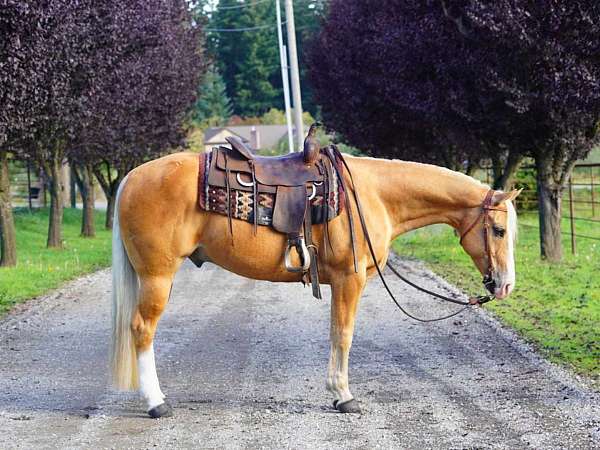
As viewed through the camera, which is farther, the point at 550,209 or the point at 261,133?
the point at 261,133

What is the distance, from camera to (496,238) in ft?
23.2

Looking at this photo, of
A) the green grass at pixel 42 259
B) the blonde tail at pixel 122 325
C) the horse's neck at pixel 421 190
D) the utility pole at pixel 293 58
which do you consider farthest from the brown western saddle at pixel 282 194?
the utility pole at pixel 293 58

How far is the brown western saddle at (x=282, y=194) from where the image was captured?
6957 millimetres

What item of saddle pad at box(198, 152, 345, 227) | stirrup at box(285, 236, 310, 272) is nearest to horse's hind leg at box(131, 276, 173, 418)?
saddle pad at box(198, 152, 345, 227)

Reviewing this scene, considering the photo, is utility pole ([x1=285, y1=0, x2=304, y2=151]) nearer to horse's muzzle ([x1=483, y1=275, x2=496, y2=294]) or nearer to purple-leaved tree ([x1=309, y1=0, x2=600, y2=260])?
purple-leaved tree ([x1=309, y1=0, x2=600, y2=260])

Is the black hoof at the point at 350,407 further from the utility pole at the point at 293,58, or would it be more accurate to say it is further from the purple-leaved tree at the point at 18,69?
the utility pole at the point at 293,58

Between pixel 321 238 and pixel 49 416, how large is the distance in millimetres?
2376

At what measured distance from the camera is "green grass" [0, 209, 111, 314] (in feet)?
46.9

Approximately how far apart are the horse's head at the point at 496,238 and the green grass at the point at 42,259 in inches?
290

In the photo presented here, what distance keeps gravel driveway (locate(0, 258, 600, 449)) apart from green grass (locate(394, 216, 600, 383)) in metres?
0.33

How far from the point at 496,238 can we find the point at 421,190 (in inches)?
26.8

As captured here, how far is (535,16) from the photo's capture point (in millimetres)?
14195

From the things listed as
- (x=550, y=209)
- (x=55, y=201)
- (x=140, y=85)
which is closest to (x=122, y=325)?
(x=550, y=209)

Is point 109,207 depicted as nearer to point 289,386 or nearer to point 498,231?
point 289,386
